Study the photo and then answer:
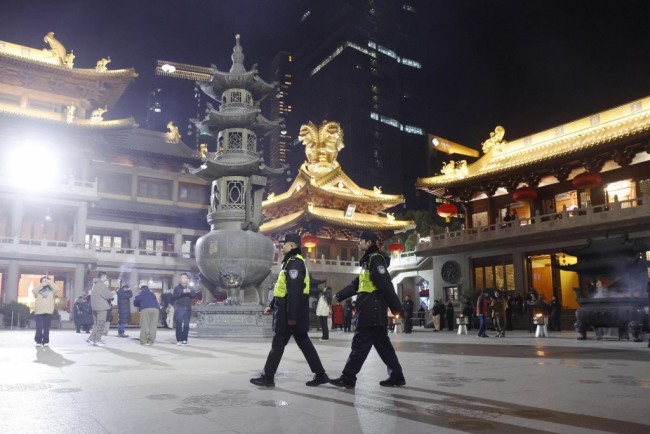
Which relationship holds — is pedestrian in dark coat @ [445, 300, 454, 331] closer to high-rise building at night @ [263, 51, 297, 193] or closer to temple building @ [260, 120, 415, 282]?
temple building @ [260, 120, 415, 282]

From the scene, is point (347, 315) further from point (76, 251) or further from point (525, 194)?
point (76, 251)

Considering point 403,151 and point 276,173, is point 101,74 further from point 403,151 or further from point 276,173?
point 403,151

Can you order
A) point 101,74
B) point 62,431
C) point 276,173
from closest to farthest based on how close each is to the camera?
point 62,431 < point 276,173 < point 101,74

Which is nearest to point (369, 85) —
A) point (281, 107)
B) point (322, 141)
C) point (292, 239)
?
point (281, 107)

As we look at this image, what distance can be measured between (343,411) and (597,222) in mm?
22567

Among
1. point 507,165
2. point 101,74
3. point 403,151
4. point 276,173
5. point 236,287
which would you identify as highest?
point 403,151

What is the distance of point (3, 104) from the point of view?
3312cm

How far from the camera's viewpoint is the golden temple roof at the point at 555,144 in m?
24.7

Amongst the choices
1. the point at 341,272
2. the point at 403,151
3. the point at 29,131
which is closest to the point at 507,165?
the point at 341,272

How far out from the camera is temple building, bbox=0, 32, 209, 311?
103ft

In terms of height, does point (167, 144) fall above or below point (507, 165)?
above

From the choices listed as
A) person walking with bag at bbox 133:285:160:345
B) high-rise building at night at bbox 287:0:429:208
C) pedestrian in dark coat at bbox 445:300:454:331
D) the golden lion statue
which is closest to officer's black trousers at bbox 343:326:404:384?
person walking with bag at bbox 133:285:160:345

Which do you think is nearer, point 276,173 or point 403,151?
point 276,173

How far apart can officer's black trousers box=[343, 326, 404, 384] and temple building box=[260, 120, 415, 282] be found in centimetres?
3250
